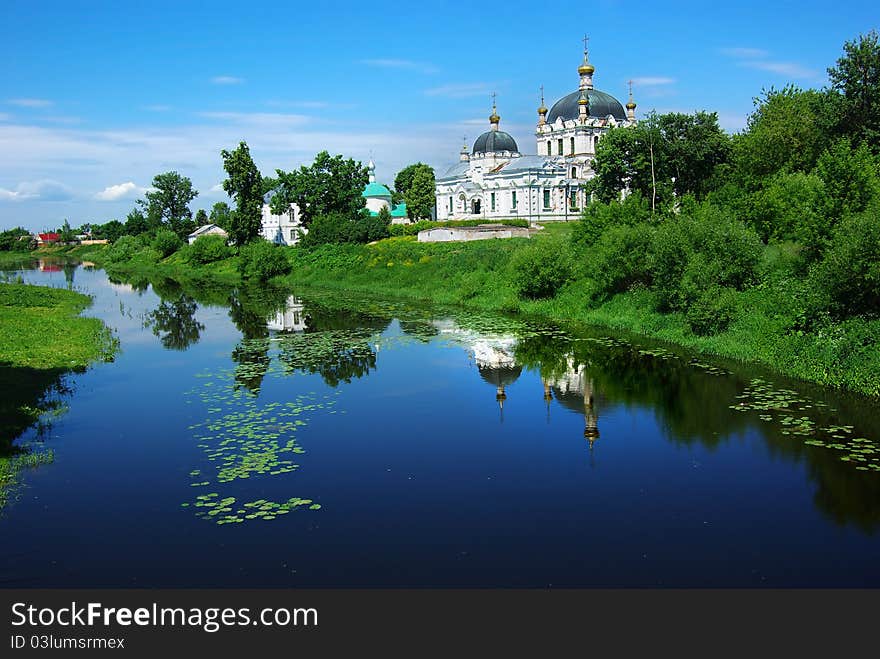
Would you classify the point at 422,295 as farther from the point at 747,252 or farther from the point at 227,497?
the point at 227,497

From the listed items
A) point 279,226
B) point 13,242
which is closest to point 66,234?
point 13,242

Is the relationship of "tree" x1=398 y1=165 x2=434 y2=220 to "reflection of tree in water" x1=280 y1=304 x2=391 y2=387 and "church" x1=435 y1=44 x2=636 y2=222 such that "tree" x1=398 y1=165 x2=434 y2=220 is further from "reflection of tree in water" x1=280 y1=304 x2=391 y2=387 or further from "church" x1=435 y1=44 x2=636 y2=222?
"reflection of tree in water" x1=280 y1=304 x2=391 y2=387

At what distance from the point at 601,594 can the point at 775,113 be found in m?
35.0

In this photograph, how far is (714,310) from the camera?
21703 millimetres

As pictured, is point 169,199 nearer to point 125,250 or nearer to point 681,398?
point 125,250

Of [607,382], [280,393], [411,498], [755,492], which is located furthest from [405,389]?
[755,492]

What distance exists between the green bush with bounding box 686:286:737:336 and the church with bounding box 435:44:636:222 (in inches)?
1637

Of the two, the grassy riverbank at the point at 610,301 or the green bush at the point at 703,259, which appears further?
the green bush at the point at 703,259

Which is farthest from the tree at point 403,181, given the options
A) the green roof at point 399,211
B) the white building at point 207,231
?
the white building at point 207,231

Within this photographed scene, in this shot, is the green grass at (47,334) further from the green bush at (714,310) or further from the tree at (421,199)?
the tree at (421,199)

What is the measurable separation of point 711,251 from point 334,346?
12.6 metres

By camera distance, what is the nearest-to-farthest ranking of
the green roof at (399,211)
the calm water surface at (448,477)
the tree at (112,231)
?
the calm water surface at (448,477)
the green roof at (399,211)
the tree at (112,231)

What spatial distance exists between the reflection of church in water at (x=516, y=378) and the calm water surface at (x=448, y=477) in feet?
0.36

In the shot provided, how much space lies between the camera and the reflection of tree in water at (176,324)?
27.2m
